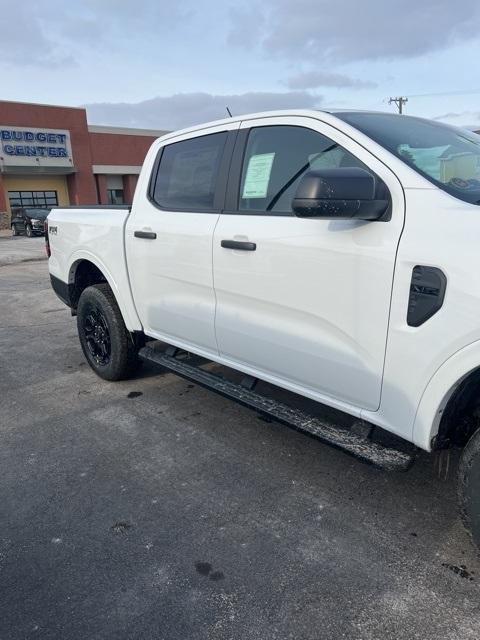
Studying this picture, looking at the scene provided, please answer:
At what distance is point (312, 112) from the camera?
9.20ft

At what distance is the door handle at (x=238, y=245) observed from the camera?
2912mm

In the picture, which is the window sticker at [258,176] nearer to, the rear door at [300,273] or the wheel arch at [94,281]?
the rear door at [300,273]

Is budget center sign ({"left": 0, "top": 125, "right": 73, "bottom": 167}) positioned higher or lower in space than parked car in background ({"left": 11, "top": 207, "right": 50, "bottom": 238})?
higher

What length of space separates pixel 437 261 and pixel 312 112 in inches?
46.0

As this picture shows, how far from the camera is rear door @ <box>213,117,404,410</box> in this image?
239cm

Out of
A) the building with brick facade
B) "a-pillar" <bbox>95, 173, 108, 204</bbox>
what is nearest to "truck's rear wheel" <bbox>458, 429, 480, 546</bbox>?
the building with brick facade

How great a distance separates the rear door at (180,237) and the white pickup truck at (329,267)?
1 centimetres

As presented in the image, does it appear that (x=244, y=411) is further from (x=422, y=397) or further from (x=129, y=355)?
(x=422, y=397)

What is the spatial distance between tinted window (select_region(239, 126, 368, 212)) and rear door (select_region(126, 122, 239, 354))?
0.20 meters

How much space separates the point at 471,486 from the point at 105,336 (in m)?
3.32

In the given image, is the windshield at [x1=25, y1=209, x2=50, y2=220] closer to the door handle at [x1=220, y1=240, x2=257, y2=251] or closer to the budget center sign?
the budget center sign

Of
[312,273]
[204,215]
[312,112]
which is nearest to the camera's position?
[312,273]

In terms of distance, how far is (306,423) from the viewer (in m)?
2.84

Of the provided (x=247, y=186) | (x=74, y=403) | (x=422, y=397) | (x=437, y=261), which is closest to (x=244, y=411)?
(x=74, y=403)
